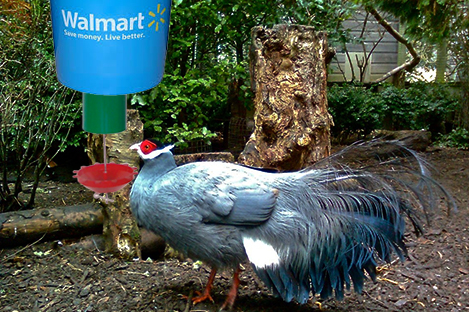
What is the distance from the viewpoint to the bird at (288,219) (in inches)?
97.3

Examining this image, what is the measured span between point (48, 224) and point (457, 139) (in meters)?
6.29

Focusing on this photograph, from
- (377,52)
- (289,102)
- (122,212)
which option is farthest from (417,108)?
(122,212)

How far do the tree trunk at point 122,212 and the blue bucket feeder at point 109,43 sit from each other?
1.96 meters

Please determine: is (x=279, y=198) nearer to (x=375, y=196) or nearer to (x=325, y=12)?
(x=375, y=196)

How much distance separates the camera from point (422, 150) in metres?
6.70

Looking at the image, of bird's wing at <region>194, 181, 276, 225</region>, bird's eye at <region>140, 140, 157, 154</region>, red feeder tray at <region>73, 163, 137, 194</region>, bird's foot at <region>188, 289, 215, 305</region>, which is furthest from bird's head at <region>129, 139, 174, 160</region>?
bird's foot at <region>188, 289, 215, 305</region>

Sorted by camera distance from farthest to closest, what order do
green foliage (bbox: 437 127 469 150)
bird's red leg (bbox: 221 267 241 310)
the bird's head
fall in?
green foliage (bbox: 437 127 469 150) < bird's red leg (bbox: 221 267 241 310) < the bird's head

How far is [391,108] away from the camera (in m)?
8.17

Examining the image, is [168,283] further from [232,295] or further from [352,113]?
[352,113]

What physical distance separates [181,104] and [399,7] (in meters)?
2.68

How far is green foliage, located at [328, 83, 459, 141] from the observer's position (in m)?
7.75

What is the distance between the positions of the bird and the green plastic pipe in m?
0.97

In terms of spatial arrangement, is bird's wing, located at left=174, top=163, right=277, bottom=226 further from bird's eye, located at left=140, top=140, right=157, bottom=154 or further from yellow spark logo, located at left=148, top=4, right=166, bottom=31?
yellow spark logo, located at left=148, top=4, right=166, bottom=31

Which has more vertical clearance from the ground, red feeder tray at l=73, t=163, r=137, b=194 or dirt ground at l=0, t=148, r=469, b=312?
red feeder tray at l=73, t=163, r=137, b=194
